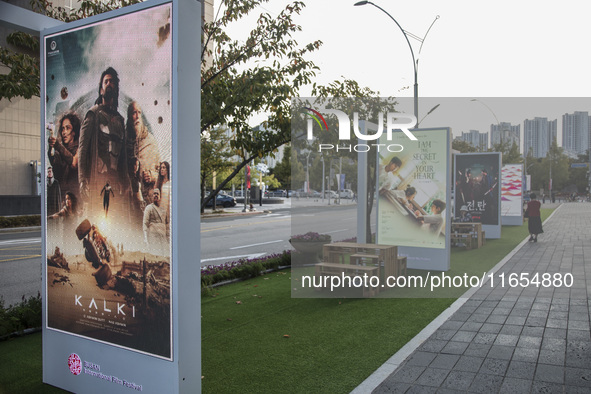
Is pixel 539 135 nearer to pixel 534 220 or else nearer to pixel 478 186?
pixel 478 186

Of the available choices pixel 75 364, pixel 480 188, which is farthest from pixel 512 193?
pixel 75 364

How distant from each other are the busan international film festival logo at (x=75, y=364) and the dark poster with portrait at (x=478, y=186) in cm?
1728

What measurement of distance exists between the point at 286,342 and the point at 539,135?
62129 mm

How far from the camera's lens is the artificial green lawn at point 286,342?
A: 450 cm

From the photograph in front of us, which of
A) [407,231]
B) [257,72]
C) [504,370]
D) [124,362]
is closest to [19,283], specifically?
[257,72]

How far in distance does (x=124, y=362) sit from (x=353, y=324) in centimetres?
337

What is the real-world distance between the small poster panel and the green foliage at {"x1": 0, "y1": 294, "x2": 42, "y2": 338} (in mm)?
16278

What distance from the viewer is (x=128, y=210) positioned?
3627 mm

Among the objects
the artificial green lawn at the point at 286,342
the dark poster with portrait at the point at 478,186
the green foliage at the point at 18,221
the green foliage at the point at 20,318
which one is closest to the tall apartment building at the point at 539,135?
the dark poster with portrait at the point at 478,186

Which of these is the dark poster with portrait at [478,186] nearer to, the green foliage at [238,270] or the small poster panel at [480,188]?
the small poster panel at [480,188]

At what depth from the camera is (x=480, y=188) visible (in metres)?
19.6

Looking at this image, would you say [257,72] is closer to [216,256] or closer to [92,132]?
[92,132]

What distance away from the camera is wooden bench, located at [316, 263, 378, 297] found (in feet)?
26.0

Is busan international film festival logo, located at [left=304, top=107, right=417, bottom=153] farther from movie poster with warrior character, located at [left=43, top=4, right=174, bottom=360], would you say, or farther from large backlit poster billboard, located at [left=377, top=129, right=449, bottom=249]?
movie poster with warrior character, located at [left=43, top=4, right=174, bottom=360]
